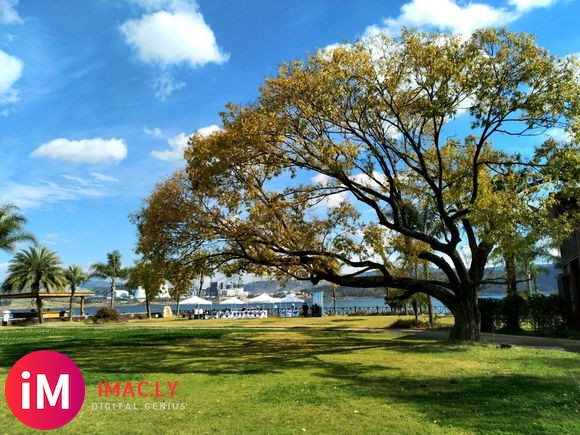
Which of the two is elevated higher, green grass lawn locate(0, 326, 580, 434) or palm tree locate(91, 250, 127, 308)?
palm tree locate(91, 250, 127, 308)

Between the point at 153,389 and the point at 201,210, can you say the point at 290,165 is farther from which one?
the point at 153,389

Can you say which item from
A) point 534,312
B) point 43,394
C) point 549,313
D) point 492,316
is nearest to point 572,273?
point 549,313

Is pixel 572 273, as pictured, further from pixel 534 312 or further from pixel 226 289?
pixel 226 289

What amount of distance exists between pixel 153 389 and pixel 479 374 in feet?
23.5

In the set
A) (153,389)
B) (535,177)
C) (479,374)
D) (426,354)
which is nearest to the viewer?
(153,389)

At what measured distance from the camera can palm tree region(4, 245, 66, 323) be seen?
47.8 metres

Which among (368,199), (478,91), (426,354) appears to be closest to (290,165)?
(368,199)

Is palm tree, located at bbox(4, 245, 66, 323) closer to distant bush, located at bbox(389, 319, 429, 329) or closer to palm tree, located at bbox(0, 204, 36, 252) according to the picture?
palm tree, located at bbox(0, 204, 36, 252)

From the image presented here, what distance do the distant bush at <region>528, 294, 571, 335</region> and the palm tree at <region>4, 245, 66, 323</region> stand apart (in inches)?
1678

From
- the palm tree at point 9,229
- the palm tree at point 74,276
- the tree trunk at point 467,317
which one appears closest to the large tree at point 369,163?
the tree trunk at point 467,317

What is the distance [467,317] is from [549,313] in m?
6.60

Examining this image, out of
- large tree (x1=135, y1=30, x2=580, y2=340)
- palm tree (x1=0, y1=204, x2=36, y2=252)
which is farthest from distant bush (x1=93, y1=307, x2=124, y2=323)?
large tree (x1=135, y1=30, x2=580, y2=340)

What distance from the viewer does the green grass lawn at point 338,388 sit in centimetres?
721

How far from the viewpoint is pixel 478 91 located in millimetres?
16312
